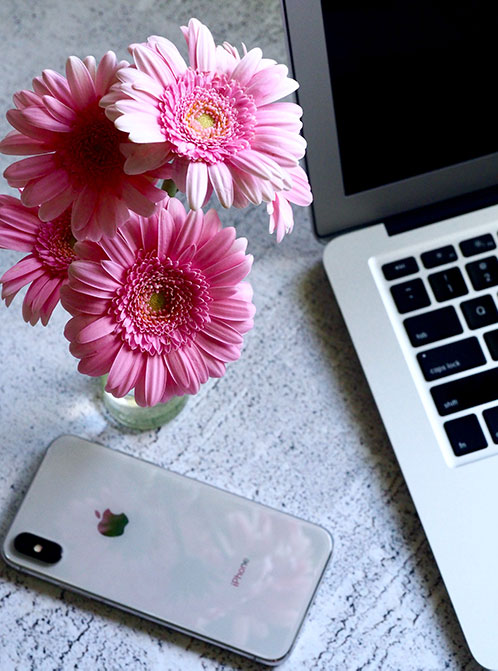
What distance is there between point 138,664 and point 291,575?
0.11 metres

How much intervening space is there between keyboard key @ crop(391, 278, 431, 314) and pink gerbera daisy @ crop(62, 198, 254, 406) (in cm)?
21

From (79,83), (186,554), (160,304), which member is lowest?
(186,554)

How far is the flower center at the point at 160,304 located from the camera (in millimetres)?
368

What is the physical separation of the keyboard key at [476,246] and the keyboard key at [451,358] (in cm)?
6

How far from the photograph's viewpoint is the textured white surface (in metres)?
0.53

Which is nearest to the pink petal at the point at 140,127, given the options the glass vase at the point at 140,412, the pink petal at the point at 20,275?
the pink petal at the point at 20,275

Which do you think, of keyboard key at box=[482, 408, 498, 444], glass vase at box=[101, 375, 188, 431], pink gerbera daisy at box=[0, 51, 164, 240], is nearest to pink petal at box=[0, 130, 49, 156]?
pink gerbera daisy at box=[0, 51, 164, 240]

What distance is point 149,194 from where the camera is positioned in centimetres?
34

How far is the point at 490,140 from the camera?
0.56 metres

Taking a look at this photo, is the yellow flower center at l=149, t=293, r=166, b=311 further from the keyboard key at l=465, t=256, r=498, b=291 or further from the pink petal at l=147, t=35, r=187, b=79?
the keyboard key at l=465, t=256, r=498, b=291

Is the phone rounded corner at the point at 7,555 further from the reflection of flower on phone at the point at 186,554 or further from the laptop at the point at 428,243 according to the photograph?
the laptop at the point at 428,243

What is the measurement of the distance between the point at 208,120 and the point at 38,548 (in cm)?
32

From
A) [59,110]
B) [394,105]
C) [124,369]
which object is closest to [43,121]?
[59,110]

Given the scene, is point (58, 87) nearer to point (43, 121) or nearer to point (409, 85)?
point (43, 121)
